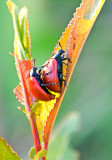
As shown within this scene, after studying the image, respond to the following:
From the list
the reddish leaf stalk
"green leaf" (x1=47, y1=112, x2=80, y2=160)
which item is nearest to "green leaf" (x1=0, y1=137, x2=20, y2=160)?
the reddish leaf stalk

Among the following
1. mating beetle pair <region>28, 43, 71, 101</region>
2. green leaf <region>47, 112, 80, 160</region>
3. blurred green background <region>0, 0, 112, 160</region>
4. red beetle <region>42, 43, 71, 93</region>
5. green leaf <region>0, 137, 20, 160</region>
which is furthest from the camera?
blurred green background <region>0, 0, 112, 160</region>

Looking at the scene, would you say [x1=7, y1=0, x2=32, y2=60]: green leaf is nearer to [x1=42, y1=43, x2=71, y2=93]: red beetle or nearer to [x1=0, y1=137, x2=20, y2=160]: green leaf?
[x1=42, y1=43, x2=71, y2=93]: red beetle

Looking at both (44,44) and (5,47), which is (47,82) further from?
(5,47)

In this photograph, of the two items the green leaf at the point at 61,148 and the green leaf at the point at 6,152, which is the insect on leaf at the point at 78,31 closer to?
the green leaf at the point at 6,152

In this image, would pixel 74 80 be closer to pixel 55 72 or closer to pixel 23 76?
pixel 55 72

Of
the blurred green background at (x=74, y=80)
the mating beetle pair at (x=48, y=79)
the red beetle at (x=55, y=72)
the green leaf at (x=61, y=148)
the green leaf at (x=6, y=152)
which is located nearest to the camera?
the green leaf at (x=6, y=152)

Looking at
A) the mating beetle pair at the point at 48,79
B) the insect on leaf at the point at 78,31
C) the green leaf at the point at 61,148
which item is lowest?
the green leaf at the point at 61,148

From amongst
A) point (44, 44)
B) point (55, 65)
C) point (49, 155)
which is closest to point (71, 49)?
point (55, 65)

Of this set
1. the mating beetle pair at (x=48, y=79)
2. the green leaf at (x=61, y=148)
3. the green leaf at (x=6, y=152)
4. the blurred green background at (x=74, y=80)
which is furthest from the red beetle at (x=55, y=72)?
the blurred green background at (x=74, y=80)
